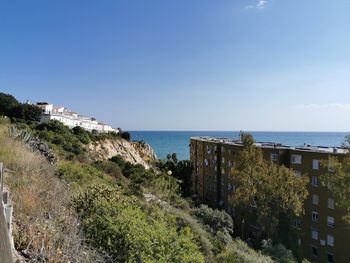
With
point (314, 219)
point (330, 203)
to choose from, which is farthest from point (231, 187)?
point (330, 203)

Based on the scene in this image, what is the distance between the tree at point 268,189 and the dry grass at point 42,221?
1606 centimetres

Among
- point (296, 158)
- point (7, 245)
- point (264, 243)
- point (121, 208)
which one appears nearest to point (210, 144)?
point (296, 158)

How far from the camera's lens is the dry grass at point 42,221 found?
4184 mm

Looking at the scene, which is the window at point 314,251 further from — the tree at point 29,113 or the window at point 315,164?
the tree at point 29,113

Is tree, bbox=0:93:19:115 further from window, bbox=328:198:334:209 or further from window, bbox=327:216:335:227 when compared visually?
window, bbox=327:216:335:227

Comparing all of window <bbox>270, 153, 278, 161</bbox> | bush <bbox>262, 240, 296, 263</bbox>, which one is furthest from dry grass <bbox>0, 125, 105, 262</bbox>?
window <bbox>270, 153, 278, 161</bbox>

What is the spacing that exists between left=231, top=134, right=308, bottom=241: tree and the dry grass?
16060mm

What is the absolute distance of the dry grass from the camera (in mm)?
4184

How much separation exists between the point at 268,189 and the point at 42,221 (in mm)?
17853

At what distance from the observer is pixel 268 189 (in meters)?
20.5

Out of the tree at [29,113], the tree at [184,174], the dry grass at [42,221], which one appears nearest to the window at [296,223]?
the tree at [184,174]

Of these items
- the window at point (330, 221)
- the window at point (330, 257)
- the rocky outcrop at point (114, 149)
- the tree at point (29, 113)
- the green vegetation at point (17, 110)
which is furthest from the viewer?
the tree at point (29, 113)

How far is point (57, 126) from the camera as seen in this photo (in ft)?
110

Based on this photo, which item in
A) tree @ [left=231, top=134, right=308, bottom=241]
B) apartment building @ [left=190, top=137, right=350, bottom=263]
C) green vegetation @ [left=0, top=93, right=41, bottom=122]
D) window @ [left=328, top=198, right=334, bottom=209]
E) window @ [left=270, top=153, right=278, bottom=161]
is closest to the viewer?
tree @ [left=231, top=134, right=308, bottom=241]
